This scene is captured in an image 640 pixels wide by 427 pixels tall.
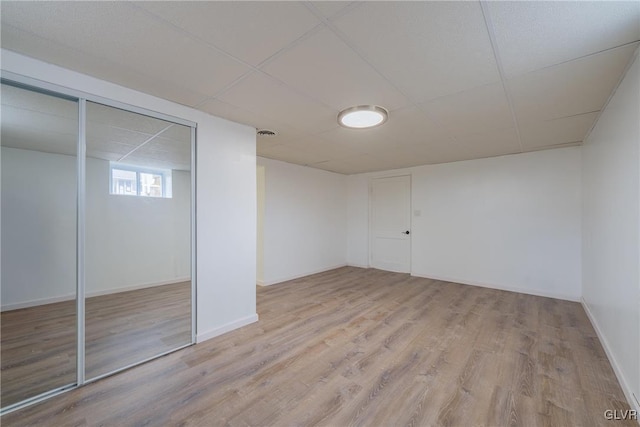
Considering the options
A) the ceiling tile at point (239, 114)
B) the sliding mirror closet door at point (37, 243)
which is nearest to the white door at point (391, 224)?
the ceiling tile at point (239, 114)

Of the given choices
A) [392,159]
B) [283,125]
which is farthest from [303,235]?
[283,125]

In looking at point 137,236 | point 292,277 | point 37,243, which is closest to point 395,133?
point 137,236

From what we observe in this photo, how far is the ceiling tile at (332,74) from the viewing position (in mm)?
1643

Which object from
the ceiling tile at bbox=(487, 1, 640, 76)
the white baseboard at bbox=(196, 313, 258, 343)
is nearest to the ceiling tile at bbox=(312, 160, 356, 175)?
the white baseboard at bbox=(196, 313, 258, 343)

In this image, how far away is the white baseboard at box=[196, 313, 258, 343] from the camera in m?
2.67

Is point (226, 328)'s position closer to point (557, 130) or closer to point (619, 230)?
point (619, 230)

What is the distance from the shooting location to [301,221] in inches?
220

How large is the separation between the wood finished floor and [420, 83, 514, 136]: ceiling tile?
7.95 ft

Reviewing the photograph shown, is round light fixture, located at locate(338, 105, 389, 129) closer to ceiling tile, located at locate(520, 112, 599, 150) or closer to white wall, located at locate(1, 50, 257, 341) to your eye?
white wall, located at locate(1, 50, 257, 341)

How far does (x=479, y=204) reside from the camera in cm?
480

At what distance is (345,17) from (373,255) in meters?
5.58

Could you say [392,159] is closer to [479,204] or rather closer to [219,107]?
[479,204]

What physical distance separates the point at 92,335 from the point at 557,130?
5644 millimetres

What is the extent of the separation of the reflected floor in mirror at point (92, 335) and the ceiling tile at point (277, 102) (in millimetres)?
2000
